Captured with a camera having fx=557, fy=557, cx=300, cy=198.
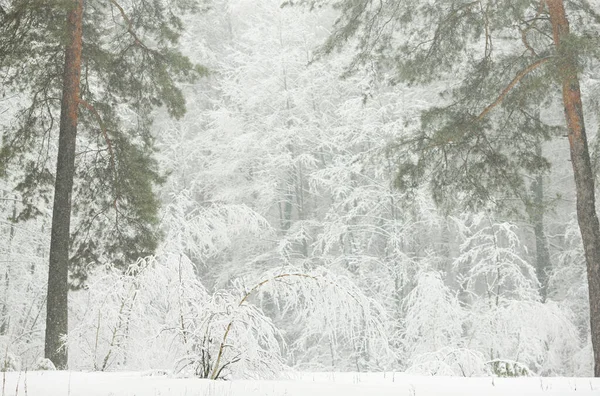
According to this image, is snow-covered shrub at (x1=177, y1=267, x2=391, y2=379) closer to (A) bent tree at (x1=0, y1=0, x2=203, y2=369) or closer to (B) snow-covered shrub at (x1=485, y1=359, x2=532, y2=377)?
(B) snow-covered shrub at (x1=485, y1=359, x2=532, y2=377)

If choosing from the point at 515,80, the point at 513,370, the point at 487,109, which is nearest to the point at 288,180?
the point at 487,109

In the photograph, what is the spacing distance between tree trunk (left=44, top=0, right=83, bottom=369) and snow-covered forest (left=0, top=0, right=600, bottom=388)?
80 millimetres

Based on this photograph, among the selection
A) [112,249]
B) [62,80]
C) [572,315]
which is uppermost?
[62,80]

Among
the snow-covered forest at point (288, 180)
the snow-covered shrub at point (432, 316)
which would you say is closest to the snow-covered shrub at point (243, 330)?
the snow-covered forest at point (288, 180)

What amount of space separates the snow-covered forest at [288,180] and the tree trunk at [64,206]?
3.2 inches

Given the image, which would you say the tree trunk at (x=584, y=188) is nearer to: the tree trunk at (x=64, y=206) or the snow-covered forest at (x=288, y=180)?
the snow-covered forest at (x=288, y=180)

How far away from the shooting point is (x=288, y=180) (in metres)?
19.7

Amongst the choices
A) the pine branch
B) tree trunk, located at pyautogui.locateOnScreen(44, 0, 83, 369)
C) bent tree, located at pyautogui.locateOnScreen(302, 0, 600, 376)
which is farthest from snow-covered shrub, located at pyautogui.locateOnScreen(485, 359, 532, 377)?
the pine branch

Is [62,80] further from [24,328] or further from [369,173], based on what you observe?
[369,173]

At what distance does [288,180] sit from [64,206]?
40.1 ft

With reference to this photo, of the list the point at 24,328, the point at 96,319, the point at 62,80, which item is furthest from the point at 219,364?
the point at 24,328

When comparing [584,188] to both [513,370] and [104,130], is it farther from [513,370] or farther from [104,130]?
[104,130]

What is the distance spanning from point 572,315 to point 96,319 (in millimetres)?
11112

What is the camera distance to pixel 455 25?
8695mm
